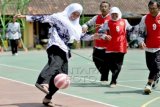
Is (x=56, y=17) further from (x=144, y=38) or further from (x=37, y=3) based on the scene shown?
(x=37, y=3)

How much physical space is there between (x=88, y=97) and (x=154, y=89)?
2041 millimetres

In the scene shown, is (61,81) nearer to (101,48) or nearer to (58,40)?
(58,40)

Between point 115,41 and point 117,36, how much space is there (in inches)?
5.1

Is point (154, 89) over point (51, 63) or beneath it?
beneath

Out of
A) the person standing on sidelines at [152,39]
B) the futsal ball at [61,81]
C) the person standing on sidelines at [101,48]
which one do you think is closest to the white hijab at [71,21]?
the futsal ball at [61,81]

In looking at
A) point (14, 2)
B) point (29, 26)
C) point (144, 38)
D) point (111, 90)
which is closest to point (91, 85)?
point (111, 90)

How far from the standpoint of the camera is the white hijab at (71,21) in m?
8.67

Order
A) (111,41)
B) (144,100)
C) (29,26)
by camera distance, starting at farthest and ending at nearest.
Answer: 1. (29,26)
2. (111,41)
3. (144,100)

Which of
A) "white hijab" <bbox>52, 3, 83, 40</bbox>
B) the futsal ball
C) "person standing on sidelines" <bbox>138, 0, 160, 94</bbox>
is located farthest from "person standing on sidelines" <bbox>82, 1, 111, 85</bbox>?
the futsal ball

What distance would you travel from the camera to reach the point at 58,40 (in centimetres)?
870

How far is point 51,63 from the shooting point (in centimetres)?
855

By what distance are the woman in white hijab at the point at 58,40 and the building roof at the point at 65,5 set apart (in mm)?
25610

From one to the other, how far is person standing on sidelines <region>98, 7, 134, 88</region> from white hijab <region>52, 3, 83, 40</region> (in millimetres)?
2744

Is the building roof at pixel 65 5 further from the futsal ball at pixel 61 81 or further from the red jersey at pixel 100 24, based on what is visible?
the futsal ball at pixel 61 81
